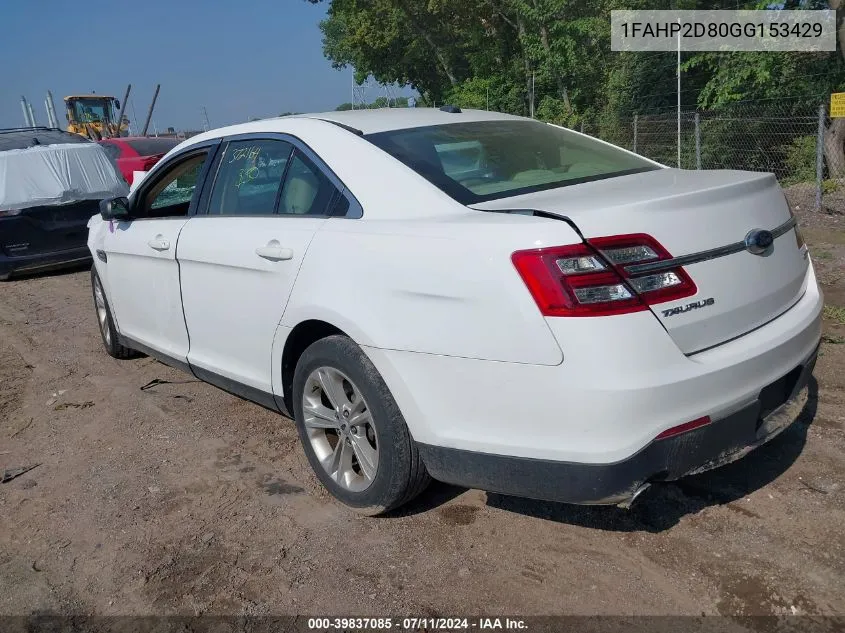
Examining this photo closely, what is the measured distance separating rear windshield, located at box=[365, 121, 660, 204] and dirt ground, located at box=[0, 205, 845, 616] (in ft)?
4.38

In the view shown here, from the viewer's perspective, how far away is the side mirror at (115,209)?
4.64 meters

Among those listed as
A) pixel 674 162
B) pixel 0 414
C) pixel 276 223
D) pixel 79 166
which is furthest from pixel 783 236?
pixel 674 162

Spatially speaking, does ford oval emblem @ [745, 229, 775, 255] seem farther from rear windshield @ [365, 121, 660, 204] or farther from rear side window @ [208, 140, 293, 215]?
rear side window @ [208, 140, 293, 215]

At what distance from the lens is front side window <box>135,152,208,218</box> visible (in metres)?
4.51

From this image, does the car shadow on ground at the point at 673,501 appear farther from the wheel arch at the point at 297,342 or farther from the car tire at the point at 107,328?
the car tire at the point at 107,328

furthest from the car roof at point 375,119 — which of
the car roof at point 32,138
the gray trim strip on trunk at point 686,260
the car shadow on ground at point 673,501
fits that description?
the car roof at point 32,138

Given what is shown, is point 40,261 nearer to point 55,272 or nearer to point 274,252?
point 55,272

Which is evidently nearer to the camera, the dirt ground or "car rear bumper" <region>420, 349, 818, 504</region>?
"car rear bumper" <region>420, 349, 818, 504</region>

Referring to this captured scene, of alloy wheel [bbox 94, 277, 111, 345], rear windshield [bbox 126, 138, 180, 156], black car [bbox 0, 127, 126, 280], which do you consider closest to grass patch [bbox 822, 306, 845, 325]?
alloy wheel [bbox 94, 277, 111, 345]

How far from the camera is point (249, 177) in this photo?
3793 millimetres

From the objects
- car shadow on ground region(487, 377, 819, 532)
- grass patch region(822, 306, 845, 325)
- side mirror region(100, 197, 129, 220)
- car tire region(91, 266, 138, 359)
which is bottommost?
grass patch region(822, 306, 845, 325)

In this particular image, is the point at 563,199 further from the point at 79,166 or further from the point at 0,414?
the point at 79,166

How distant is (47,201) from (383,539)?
8.03 m

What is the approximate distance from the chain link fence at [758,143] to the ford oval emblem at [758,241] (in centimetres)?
913
